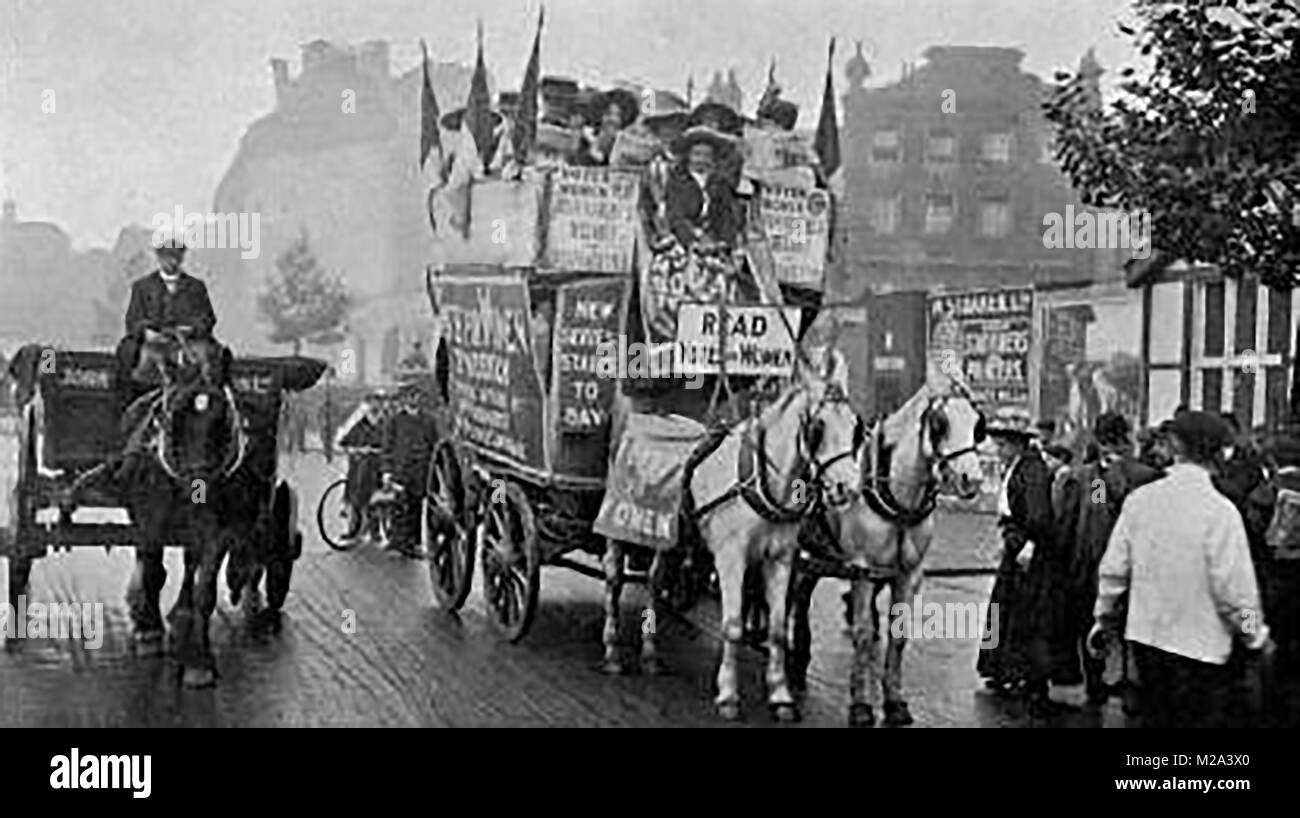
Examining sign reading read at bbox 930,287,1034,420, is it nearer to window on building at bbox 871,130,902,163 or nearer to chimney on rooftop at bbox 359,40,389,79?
window on building at bbox 871,130,902,163

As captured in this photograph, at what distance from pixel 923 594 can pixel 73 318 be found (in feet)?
10.2

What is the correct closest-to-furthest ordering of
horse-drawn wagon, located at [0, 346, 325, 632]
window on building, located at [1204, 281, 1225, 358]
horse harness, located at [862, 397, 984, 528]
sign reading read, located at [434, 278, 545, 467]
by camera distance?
horse harness, located at [862, 397, 984, 528] → horse-drawn wagon, located at [0, 346, 325, 632] → window on building, located at [1204, 281, 1225, 358] → sign reading read, located at [434, 278, 545, 467]

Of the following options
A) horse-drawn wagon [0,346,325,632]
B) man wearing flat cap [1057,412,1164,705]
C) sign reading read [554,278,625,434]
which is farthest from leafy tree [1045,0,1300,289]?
horse-drawn wagon [0,346,325,632]

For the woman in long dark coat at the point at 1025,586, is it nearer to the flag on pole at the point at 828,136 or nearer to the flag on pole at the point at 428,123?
the flag on pole at the point at 828,136

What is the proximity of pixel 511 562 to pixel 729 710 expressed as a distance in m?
1.64

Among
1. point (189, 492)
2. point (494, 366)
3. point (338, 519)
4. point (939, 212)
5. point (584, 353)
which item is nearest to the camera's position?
point (189, 492)

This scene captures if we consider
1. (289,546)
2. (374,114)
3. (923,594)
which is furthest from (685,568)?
(374,114)

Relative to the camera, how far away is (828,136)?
670 centimetres

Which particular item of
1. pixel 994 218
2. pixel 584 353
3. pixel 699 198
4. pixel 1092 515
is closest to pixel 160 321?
pixel 584 353

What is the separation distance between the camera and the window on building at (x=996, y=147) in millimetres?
6555

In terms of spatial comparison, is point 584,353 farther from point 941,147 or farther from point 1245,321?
point 1245,321

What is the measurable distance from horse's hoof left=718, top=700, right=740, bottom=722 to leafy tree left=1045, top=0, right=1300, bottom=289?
2.12m

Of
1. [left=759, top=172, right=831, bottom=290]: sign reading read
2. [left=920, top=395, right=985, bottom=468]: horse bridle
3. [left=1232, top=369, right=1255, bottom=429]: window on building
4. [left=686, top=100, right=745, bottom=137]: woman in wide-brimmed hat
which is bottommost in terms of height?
[left=920, top=395, right=985, bottom=468]: horse bridle

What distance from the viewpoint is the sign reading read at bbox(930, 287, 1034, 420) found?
6.76 m
